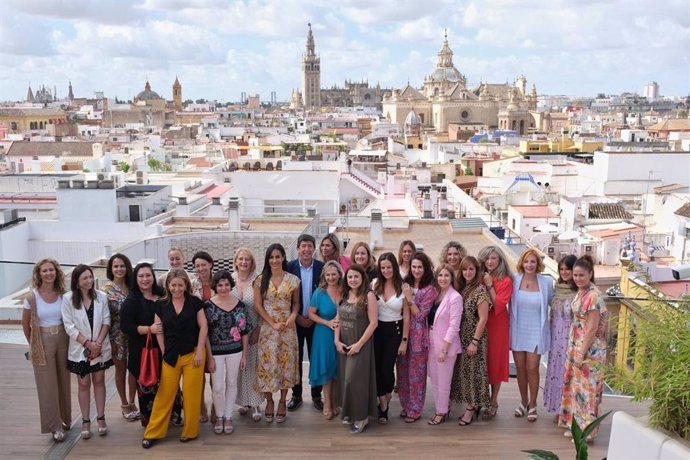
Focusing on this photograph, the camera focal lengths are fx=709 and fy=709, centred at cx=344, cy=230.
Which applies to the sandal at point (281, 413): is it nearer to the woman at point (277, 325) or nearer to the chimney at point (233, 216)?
the woman at point (277, 325)

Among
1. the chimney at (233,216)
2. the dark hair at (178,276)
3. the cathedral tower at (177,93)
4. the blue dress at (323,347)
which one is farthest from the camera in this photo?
the cathedral tower at (177,93)

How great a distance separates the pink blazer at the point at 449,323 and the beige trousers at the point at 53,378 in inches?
91.3

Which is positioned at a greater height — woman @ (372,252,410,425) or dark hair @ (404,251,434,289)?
dark hair @ (404,251,434,289)

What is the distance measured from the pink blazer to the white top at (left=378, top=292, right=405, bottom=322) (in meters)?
0.25

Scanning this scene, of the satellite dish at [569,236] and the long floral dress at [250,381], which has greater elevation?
the long floral dress at [250,381]

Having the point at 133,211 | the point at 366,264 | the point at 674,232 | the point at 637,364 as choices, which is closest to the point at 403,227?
the point at 133,211

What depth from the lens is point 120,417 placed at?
474 centimetres

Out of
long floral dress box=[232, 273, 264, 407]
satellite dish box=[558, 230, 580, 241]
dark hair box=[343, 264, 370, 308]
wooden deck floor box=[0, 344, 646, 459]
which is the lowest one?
satellite dish box=[558, 230, 580, 241]

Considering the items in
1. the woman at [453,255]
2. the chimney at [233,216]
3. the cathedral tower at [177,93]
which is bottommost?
the chimney at [233,216]

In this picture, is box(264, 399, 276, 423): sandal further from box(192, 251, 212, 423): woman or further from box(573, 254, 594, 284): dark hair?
box(573, 254, 594, 284): dark hair

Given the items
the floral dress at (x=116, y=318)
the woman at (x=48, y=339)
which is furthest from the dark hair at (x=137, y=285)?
the woman at (x=48, y=339)

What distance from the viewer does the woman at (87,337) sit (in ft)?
14.1

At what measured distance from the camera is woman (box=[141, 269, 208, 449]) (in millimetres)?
4234

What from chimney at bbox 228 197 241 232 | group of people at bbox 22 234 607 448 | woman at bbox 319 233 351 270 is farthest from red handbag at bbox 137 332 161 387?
chimney at bbox 228 197 241 232
